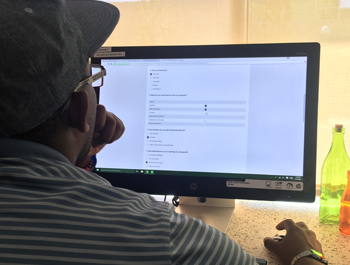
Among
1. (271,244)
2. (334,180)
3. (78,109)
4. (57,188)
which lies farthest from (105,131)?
(334,180)

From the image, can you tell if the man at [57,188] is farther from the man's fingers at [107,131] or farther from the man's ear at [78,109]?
the man's fingers at [107,131]

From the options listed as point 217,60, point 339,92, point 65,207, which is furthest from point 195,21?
point 65,207

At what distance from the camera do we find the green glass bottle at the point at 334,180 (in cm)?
84

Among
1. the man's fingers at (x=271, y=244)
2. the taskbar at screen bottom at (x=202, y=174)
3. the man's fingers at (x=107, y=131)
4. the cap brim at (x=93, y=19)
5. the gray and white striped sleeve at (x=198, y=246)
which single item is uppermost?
the cap brim at (x=93, y=19)

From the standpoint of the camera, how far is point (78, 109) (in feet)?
1.52

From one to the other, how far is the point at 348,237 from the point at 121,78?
783mm

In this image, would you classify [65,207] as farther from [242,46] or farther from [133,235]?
[242,46]

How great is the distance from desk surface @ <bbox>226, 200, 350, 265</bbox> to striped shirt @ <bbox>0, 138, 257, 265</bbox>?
326 mm

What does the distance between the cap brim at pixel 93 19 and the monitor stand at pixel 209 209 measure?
0.59m

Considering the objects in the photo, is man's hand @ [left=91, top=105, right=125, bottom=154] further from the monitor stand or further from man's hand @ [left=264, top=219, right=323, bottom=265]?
man's hand @ [left=264, top=219, right=323, bottom=265]

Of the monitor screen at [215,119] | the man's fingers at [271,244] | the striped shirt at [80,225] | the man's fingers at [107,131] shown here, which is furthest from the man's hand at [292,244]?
the man's fingers at [107,131]

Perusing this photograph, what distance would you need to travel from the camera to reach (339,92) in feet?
3.38

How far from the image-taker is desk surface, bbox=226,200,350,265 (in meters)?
0.65

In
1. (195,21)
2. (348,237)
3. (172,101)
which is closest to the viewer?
(348,237)
